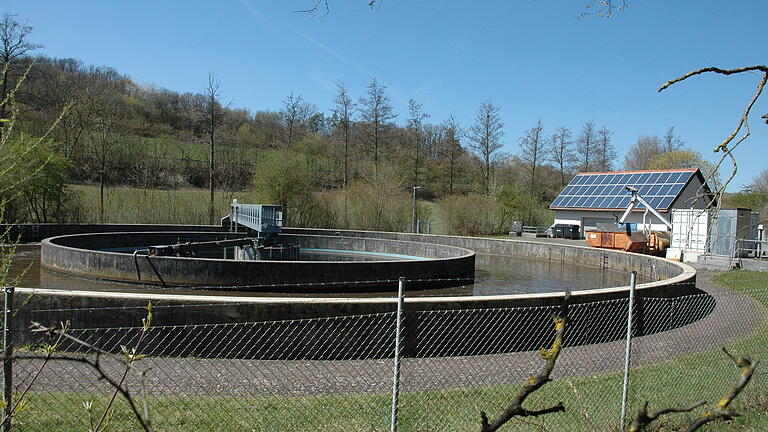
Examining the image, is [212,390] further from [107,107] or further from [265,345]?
[107,107]

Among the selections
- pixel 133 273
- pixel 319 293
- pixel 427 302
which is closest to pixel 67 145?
pixel 133 273

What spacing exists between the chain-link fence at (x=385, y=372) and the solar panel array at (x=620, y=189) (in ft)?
98.3

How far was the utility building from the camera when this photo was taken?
38.7 meters

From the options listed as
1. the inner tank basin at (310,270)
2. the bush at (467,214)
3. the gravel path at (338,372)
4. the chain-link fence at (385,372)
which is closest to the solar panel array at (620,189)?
the bush at (467,214)

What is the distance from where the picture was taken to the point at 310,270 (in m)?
16.1

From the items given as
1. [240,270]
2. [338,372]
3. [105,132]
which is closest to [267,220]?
[240,270]

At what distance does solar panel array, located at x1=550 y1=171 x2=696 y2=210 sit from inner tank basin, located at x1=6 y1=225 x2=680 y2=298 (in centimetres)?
1576

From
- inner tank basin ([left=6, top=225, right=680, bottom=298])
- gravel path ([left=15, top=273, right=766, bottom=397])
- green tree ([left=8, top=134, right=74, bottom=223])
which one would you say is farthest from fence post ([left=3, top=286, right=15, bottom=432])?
green tree ([left=8, top=134, right=74, bottom=223])

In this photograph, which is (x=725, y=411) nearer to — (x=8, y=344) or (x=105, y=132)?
(x=8, y=344)

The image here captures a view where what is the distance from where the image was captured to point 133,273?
54.1 ft

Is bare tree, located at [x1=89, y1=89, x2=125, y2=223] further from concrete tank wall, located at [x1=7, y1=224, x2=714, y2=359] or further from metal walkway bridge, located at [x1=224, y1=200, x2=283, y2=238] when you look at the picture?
concrete tank wall, located at [x1=7, y1=224, x2=714, y2=359]

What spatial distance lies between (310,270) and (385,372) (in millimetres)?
8145

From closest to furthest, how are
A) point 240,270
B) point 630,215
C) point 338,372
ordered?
point 338,372
point 240,270
point 630,215

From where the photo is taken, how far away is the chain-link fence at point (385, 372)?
570 cm
